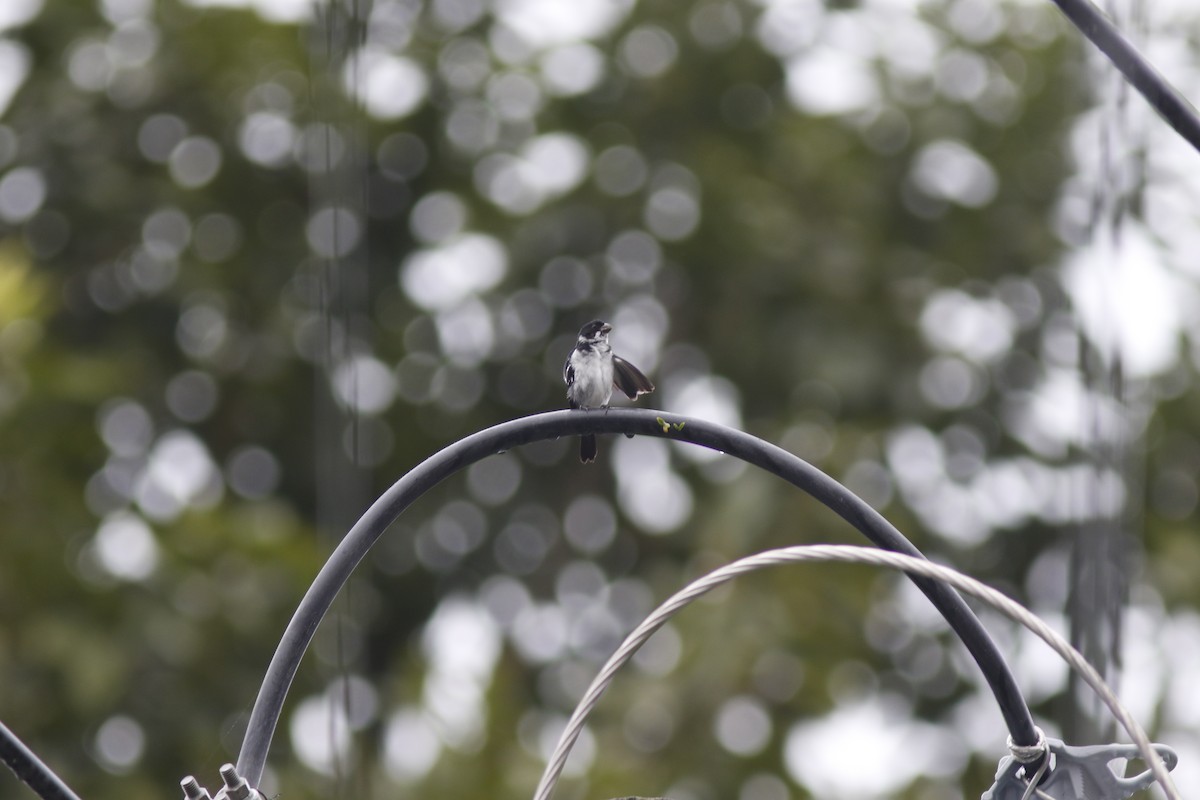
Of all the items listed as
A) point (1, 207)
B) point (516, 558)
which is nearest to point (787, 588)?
point (516, 558)

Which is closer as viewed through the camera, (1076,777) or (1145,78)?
(1145,78)

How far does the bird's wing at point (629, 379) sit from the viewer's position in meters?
2.26

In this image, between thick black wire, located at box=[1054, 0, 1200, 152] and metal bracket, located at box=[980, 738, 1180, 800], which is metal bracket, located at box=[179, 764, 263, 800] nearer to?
metal bracket, located at box=[980, 738, 1180, 800]

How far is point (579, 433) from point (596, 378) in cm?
35

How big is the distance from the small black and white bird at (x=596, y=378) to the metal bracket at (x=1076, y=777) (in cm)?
78

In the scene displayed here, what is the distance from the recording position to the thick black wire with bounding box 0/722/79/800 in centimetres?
157

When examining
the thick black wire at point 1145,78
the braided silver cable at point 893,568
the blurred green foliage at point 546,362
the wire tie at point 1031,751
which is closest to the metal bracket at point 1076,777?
the wire tie at point 1031,751

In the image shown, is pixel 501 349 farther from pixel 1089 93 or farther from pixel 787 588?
pixel 1089 93

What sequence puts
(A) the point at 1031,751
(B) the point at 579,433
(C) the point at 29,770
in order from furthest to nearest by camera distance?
(B) the point at 579,433, (A) the point at 1031,751, (C) the point at 29,770

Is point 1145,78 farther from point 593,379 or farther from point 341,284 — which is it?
point 341,284

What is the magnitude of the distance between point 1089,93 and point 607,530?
2687mm

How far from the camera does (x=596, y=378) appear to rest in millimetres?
2363

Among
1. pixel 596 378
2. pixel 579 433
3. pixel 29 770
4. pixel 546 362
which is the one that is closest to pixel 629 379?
pixel 596 378

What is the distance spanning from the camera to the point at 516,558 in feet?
20.9
